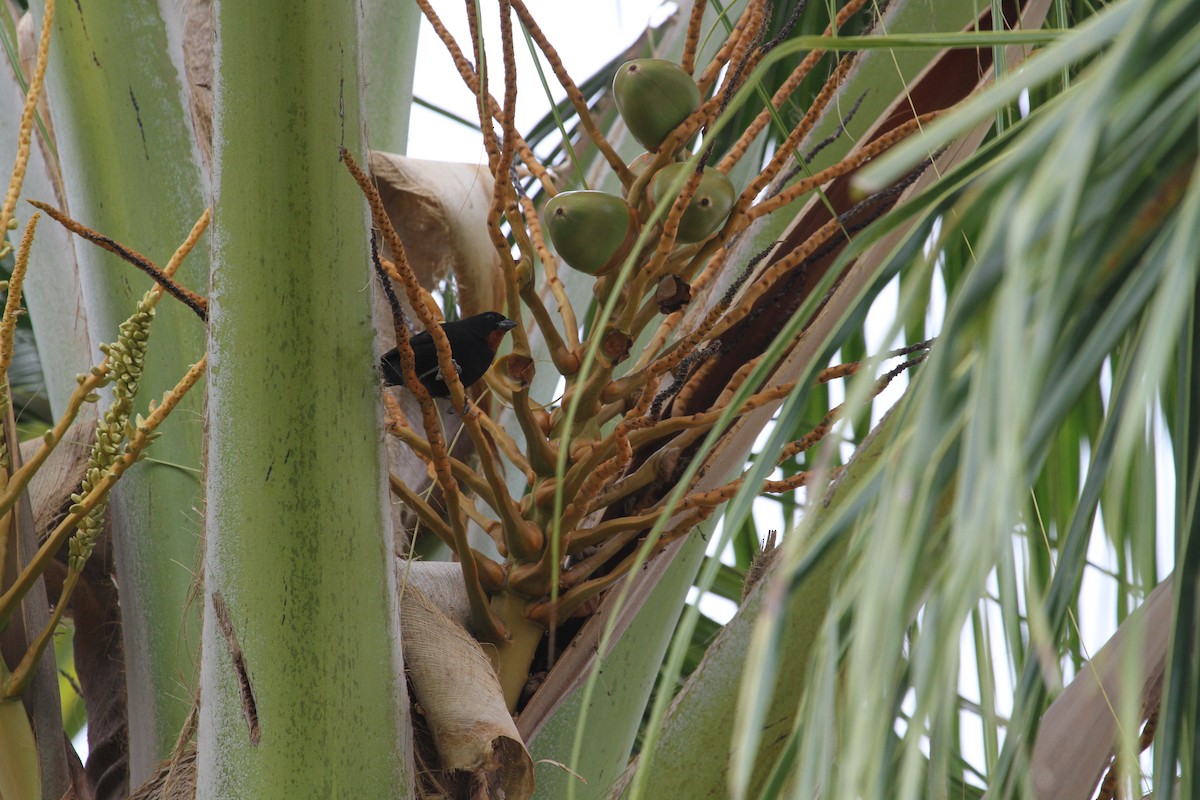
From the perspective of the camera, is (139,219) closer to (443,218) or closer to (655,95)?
(443,218)

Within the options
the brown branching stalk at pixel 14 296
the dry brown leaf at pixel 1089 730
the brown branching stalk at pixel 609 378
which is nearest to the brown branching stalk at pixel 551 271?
the brown branching stalk at pixel 609 378

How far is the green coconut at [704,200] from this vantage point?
3.42 feet

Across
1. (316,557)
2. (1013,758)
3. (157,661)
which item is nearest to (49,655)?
(157,661)

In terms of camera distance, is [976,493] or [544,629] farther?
Answer: [544,629]

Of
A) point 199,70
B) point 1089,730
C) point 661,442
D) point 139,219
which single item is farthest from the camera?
point 199,70

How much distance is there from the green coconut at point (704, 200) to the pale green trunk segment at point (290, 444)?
26 cm

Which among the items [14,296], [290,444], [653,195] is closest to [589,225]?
[653,195]

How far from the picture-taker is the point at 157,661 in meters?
1.31

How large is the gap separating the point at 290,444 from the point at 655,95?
1.39 ft

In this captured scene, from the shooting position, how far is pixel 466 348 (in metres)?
1.54

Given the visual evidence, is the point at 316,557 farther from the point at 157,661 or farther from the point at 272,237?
the point at 157,661

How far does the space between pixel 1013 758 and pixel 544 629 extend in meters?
0.76

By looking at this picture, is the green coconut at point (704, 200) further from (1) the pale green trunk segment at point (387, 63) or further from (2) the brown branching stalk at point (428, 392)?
(1) the pale green trunk segment at point (387, 63)

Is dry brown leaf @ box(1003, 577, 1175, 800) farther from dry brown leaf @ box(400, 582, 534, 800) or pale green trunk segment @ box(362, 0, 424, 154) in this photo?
pale green trunk segment @ box(362, 0, 424, 154)
